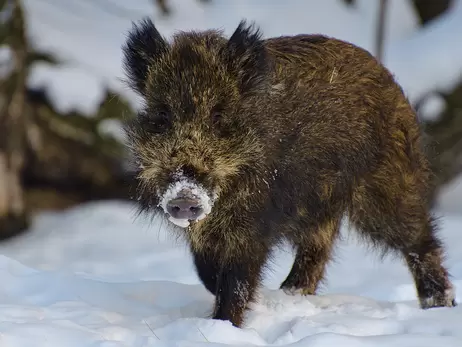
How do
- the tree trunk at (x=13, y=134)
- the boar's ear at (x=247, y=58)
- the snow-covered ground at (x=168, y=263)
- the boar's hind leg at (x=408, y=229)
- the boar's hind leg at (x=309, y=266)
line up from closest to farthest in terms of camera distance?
the snow-covered ground at (x=168, y=263), the boar's ear at (x=247, y=58), the boar's hind leg at (x=408, y=229), the boar's hind leg at (x=309, y=266), the tree trunk at (x=13, y=134)

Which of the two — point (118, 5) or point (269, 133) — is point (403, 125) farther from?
point (118, 5)

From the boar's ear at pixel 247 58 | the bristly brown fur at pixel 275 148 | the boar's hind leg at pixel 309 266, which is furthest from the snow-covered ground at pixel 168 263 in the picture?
the boar's ear at pixel 247 58

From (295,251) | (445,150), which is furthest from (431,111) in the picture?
(295,251)

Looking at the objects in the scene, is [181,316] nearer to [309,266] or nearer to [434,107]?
[309,266]

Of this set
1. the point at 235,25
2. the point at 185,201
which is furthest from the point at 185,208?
the point at 235,25

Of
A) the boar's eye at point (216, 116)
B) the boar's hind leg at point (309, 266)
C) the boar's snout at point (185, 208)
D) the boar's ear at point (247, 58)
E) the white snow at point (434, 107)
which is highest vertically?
the boar's ear at point (247, 58)

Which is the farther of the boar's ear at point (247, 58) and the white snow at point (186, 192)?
Answer: the boar's ear at point (247, 58)

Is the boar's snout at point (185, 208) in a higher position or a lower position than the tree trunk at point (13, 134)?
higher

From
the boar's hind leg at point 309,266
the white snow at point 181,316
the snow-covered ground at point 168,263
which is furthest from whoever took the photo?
the boar's hind leg at point 309,266

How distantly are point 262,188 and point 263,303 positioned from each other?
2.13ft

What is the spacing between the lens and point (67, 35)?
36.8 ft

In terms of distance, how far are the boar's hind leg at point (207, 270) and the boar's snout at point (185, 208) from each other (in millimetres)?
793

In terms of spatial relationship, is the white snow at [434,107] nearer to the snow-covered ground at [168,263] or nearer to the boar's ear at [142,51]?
the snow-covered ground at [168,263]

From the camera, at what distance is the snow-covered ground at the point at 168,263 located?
12.9 feet
